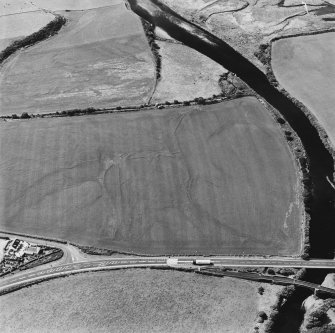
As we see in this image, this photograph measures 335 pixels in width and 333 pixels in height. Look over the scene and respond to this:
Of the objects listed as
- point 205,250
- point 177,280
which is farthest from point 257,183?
point 177,280

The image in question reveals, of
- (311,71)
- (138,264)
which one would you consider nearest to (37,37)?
(311,71)

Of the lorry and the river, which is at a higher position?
the river

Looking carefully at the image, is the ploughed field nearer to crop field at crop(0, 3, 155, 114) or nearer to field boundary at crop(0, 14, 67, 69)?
crop field at crop(0, 3, 155, 114)

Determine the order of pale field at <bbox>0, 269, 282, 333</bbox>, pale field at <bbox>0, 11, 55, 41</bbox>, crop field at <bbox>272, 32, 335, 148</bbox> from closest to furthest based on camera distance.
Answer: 1. pale field at <bbox>0, 269, 282, 333</bbox>
2. crop field at <bbox>272, 32, 335, 148</bbox>
3. pale field at <bbox>0, 11, 55, 41</bbox>

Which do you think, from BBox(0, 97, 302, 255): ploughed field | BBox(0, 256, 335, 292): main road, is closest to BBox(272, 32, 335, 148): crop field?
BBox(0, 97, 302, 255): ploughed field

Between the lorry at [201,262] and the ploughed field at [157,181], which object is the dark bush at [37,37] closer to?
the ploughed field at [157,181]

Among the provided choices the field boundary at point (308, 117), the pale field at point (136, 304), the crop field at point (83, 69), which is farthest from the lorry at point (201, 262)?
the crop field at point (83, 69)
